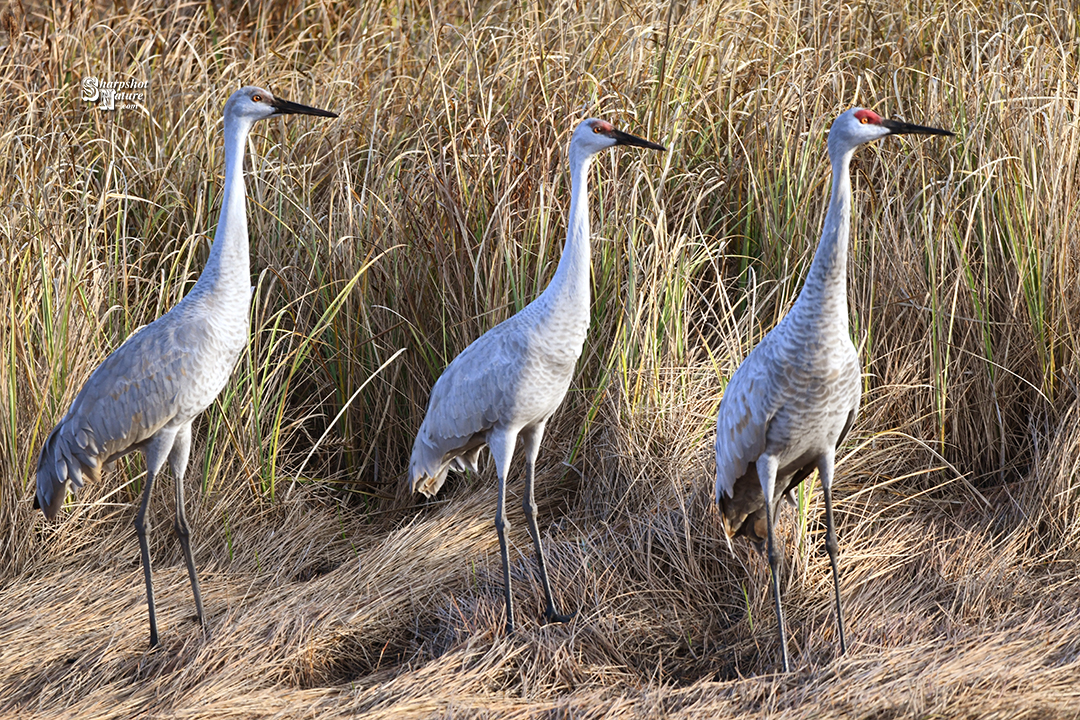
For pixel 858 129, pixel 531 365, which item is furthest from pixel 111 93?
pixel 858 129

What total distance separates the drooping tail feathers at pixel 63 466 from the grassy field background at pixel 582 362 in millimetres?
352

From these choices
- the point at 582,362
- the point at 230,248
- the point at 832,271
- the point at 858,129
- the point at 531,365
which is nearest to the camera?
the point at 832,271

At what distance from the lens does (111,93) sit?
16.1ft

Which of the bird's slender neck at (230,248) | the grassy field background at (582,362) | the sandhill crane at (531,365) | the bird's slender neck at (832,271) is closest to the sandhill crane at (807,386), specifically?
the bird's slender neck at (832,271)

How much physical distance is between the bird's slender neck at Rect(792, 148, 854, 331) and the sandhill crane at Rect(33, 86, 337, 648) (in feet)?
5.28

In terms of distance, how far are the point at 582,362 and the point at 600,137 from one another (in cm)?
103

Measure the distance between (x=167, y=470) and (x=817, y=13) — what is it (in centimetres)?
347

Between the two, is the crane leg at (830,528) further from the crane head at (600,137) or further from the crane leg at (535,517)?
the crane head at (600,137)

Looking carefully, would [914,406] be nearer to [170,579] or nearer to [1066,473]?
[1066,473]

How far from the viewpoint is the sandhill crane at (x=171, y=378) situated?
3314mm

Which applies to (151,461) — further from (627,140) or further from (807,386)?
(807,386)

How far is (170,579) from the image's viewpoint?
377 cm

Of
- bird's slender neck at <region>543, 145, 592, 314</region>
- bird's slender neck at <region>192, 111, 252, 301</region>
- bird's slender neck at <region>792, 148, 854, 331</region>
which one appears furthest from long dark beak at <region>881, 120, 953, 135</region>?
bird's slender neck at <region>192, 111, 252, 301</region>

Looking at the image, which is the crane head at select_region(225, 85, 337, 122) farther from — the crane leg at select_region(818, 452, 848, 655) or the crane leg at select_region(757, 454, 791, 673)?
the crane leg at select_region(818, 452, 848, 655)
